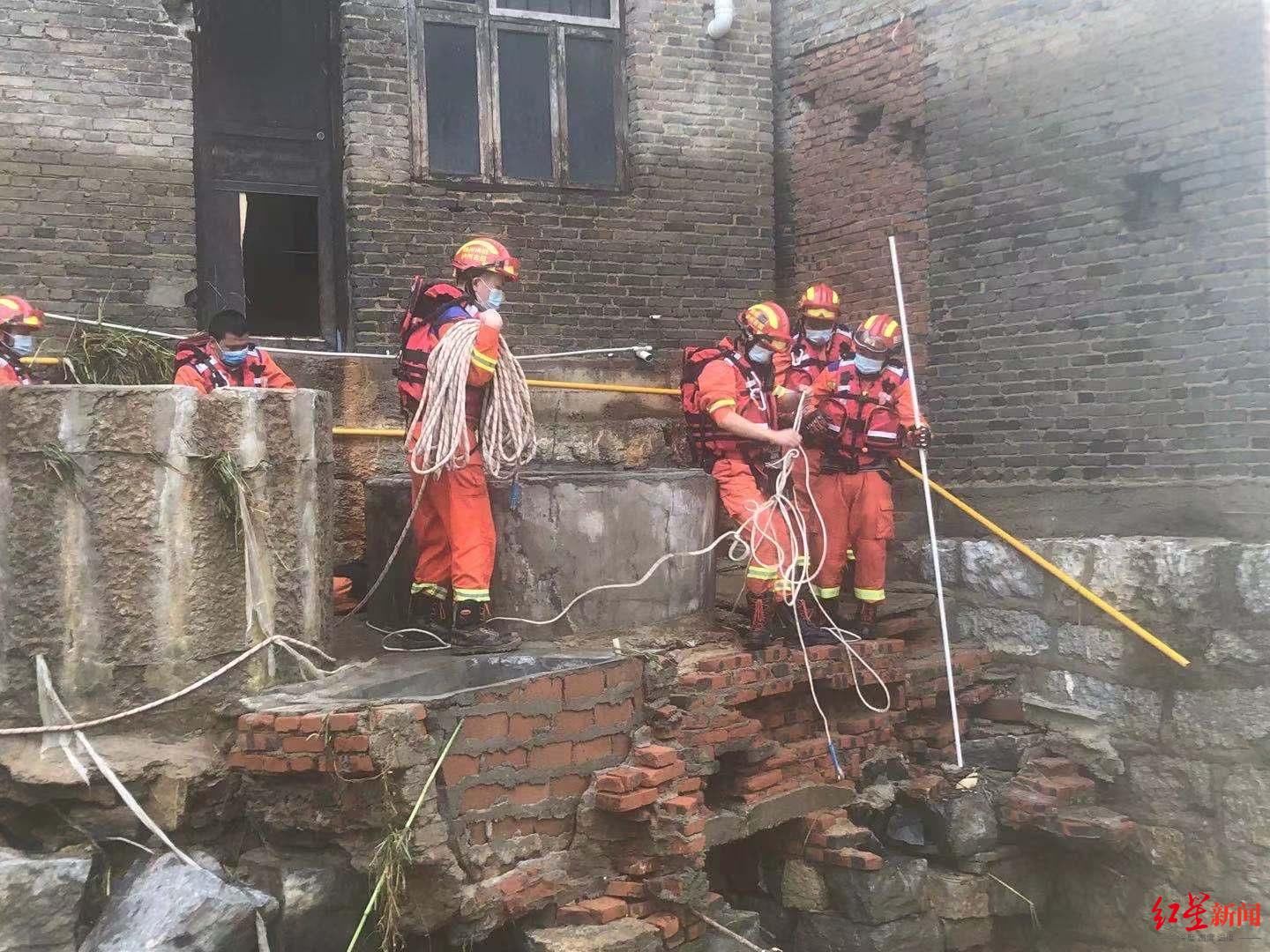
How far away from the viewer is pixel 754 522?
620 cm

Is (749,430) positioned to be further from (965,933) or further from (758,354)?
(965,933)

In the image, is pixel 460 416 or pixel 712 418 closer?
pixel 460 416

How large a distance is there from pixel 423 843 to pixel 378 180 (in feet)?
17.1

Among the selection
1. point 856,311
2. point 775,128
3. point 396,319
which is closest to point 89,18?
point 396,319

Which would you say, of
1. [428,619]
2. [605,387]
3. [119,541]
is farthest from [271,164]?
[119,541]

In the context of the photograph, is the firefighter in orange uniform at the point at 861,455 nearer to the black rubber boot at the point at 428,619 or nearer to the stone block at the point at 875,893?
the stone block at the point at 875,893

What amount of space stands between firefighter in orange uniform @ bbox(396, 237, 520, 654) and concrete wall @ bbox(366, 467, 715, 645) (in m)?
0.27

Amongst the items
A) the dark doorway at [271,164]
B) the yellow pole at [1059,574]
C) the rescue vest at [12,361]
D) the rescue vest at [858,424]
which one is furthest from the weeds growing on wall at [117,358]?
the yellow pole at [1059,574]

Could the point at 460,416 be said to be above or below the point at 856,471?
above

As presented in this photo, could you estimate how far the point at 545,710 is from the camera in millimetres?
4918

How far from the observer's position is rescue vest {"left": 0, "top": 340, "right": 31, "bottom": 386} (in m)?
6.36

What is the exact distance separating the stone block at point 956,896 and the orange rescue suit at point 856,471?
1.57m

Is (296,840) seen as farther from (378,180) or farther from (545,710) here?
(378,180)

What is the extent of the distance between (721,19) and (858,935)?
6464 mm
